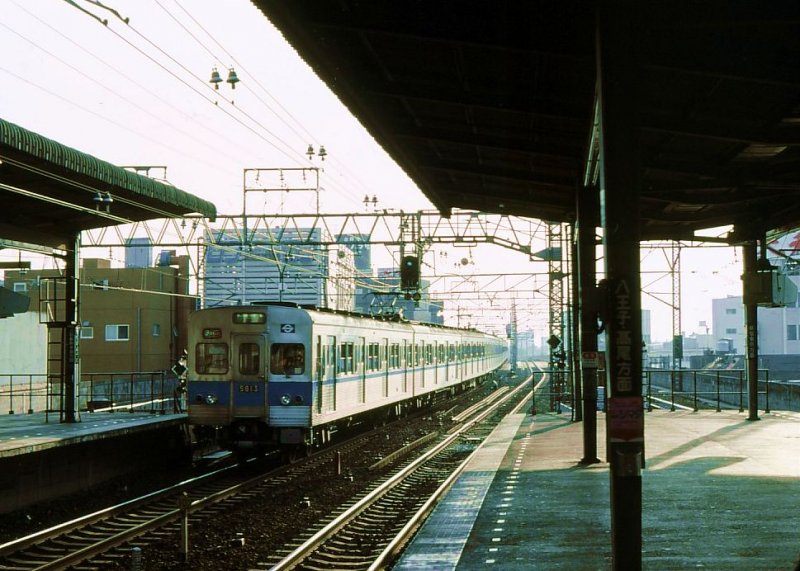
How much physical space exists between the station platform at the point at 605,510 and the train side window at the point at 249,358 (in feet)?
13.0

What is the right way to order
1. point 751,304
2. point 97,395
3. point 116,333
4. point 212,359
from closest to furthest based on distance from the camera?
point 212,359 < point 751,304 < point 97,395 < point 116,333

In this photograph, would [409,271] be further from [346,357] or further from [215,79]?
[215,79]

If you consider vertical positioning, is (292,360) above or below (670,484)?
above

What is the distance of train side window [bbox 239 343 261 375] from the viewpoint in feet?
52.4

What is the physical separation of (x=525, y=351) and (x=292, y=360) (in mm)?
156760

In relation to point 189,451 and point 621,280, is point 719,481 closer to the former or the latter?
point 621,280

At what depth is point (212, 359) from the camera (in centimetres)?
1617

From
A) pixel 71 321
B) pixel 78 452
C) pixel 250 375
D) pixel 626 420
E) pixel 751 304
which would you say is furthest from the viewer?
pixel 751 304

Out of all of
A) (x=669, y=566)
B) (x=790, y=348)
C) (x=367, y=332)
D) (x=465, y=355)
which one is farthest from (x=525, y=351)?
(x=669, y=566)

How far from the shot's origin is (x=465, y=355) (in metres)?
38.6

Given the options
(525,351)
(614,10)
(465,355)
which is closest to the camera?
(614,10)

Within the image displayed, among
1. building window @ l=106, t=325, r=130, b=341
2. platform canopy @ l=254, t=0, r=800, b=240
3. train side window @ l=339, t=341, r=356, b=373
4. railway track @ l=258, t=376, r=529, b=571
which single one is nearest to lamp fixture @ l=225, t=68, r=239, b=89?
platform canopy @ l=254, t=0, r=800, b=240

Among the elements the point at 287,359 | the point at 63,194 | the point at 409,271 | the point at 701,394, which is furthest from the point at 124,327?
the point at 287,359

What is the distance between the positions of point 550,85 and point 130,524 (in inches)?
281
